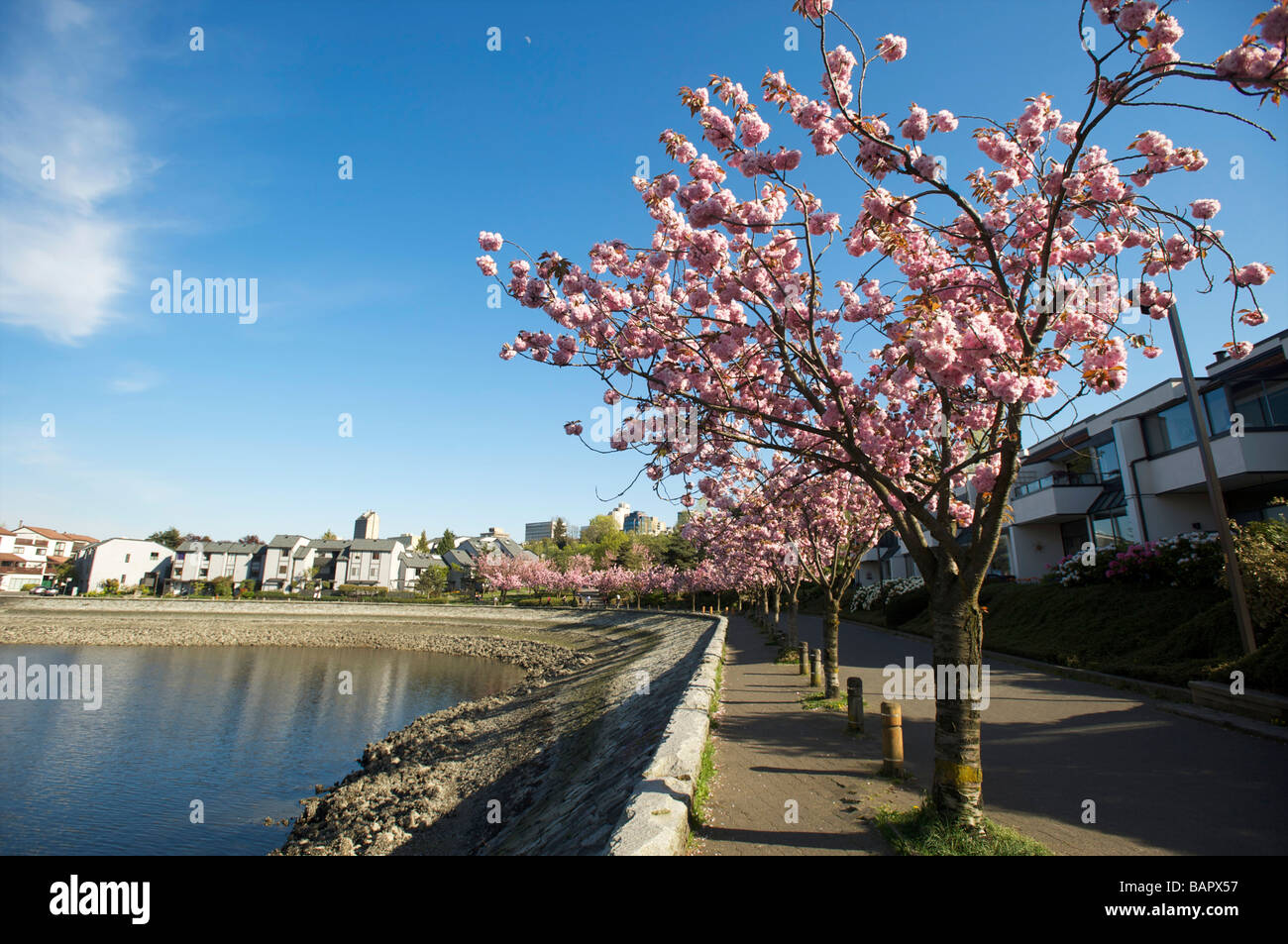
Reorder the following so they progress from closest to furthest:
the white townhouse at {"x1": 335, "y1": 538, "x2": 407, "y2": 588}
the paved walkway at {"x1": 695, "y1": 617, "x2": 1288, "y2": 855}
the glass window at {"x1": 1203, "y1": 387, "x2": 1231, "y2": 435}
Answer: the paved walkway at {"x1": 695, "y1": 617, "x2": 1288, "y2": 855} < the glass window at {"x1": 1203, "y1": 387, "x2": 1231, "y2": 435} < the white townhouse at {"x1": 335, "y1": 538, "x2": 407, "y2": 588}

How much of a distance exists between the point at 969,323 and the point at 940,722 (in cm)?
373

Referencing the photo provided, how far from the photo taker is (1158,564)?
17875mm

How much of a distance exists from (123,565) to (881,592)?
9396 centimetres

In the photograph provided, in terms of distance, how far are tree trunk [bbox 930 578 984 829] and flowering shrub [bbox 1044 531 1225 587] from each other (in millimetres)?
14192

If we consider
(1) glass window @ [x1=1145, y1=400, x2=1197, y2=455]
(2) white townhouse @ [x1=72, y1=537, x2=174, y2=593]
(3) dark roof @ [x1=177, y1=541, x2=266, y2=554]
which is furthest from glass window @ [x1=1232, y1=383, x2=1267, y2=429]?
(2) white townhouse @ [x1=72, y1=537, x2=174, y2=593]

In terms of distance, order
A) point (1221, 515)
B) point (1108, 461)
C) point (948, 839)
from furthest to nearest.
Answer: point (1108, 461)
point (1221, 515)
point (948, 839)

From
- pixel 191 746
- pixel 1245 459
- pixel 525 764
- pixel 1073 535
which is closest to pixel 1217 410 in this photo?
pixel 1245 459

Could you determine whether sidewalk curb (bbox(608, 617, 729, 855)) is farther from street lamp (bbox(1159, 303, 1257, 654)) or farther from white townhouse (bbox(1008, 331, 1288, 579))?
white townhouse (bbox(1008, 331, 1288, 579))

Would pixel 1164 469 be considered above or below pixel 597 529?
below

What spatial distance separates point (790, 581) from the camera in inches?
824

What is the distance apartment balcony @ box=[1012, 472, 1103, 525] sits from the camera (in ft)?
94.3

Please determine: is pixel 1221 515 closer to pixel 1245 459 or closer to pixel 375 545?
pixel 1245 459

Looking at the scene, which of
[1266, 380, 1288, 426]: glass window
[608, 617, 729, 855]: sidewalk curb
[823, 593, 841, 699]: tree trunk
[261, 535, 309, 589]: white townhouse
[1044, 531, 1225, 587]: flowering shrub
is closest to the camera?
[608, 617, 729, 855]: sidewalk curb
